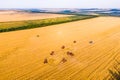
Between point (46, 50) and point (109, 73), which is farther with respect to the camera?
point (46, 50)

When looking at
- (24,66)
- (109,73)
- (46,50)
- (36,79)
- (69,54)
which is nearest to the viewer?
(36,79)

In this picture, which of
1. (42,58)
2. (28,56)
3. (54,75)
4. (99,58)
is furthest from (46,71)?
(99,58)

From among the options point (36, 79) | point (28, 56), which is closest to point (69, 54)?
point (28, 56)

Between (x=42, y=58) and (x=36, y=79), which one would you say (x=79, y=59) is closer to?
(x=42, y=58)

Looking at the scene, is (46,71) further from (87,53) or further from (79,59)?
(87,53)

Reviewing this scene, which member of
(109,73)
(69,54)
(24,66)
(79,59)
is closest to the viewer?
(109,73)

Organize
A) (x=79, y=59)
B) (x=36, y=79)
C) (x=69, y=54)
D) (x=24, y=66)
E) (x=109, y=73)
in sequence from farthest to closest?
1. (x=69, y=54)
2. (x=79, y=59)
3. (x=24, y=66)
4. (x=109, y=73)
5. (x=36, y=79)

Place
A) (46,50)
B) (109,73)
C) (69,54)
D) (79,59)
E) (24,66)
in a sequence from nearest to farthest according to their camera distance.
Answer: (109,73)
(24,66)
(79,59)
(69,54)
(46,50)

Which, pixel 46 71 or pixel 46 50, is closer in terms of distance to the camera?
pixel 46 71
